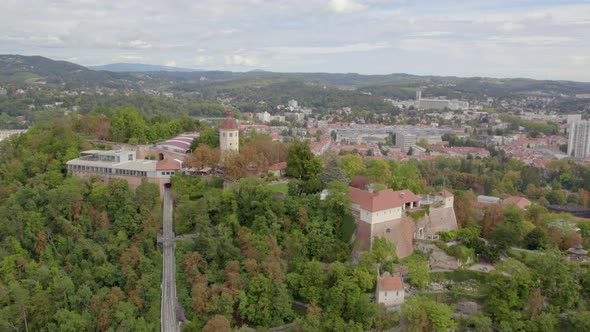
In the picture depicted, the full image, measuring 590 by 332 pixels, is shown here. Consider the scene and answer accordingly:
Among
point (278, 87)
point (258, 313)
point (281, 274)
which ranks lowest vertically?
point (258, 313)

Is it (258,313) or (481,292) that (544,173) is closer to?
(481,292)

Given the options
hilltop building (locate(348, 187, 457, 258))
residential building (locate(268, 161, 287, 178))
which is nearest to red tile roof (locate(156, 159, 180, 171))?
residential building (locate(268, 161, 287, 178))

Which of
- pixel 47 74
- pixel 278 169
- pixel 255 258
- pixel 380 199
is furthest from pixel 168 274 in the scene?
pixel 47 74

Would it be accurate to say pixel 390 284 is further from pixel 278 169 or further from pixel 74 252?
pixel 74 252

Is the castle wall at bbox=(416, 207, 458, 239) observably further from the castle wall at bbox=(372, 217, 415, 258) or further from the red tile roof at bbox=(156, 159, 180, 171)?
the red tile roof at bbox=(156, 159, 180, 171)

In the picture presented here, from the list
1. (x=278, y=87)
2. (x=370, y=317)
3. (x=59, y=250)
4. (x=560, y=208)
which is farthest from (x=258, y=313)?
(x=278, y=87)

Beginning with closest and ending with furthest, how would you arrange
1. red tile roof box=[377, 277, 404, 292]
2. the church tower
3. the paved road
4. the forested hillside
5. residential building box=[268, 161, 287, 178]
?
red tile roof box=[377, 277, 404, 292] < the paved road < the forested hillside < residential building box=[268, 161, 287, 178] < the church tower

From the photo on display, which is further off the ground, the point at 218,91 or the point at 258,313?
the point at 218,91

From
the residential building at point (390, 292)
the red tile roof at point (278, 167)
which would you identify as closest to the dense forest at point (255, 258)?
the residential building at point (390, 292)
